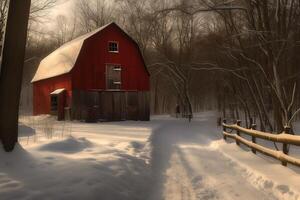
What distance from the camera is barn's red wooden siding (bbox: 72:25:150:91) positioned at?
25.9m

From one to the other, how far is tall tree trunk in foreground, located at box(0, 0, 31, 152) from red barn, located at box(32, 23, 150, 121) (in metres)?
19.0

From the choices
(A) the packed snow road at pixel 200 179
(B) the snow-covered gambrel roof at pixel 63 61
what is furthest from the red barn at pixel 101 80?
(A) the packed snow road at pixel 200 179

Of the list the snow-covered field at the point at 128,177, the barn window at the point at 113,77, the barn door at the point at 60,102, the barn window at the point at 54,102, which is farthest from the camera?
the barn window at the point at 54,102

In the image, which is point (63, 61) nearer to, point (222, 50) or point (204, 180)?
point (222, 50)

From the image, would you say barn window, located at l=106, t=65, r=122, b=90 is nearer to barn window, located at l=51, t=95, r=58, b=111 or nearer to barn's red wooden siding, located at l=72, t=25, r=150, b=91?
barn's red wooden siding, located at l=72, t=25, r=150, b=91

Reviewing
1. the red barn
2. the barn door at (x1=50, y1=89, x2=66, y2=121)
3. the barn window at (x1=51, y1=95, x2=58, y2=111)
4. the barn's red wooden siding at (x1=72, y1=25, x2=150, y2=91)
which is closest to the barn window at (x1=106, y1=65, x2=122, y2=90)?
the red barn

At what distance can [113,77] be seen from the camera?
27.2m

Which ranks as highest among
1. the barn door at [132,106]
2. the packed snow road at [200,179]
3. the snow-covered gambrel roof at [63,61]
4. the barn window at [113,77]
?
the snow-covered gambrel roof at [63,61]

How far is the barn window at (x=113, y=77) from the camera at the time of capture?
26.9m

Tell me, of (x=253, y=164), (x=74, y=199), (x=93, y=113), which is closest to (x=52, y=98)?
(x=93, y=113)

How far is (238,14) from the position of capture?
65.6ft

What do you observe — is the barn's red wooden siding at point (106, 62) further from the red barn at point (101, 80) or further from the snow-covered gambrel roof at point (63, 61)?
the snow-covered gambrel roof at point (63, 61)

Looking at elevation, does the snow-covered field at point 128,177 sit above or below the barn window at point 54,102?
below

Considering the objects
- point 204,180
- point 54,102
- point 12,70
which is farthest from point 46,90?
point 204,180
